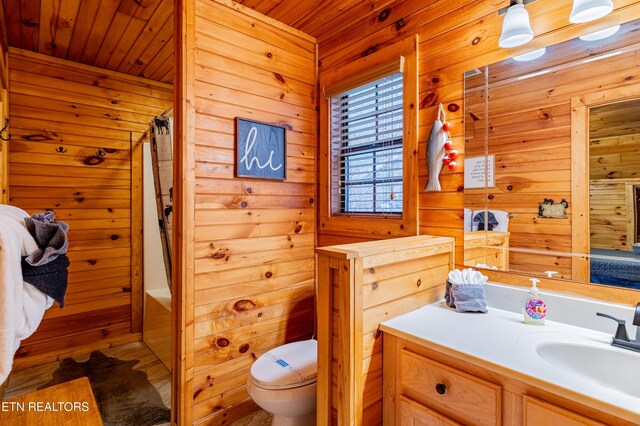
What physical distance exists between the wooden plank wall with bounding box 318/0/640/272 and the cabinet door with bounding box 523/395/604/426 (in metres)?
0.81

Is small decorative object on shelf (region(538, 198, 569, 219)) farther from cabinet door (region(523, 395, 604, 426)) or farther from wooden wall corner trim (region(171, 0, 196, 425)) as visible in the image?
wooden wall corner trim (region(171, 0, 196, 425))

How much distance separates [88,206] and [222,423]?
86.3 inches

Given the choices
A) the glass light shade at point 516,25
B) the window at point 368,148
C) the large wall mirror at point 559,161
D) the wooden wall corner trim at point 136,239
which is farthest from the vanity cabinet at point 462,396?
the wooden wall corner trim at point 136,239

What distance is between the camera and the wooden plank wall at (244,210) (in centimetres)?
185

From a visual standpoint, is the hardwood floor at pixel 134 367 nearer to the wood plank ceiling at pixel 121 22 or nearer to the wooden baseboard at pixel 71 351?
the wooden baseboard at pixel 71 351

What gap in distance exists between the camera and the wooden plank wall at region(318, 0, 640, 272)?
1.42m

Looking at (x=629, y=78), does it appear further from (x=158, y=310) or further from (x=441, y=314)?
(x=158, y=310)

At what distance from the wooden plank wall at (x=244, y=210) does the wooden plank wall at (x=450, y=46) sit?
0.76m

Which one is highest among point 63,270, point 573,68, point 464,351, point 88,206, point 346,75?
point 346,75

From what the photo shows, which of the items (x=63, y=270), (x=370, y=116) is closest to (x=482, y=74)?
(x=370, y=116)

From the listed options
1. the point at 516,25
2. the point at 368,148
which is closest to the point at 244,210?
the point at 368,148

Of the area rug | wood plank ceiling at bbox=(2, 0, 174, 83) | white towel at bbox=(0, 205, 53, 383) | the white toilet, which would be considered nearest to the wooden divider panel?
the white toilet

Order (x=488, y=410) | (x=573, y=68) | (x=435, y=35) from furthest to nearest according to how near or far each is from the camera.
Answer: (x=435, y=35)
(x=573, y=68)
(x=488, y=410)

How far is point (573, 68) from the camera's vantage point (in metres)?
1.34
